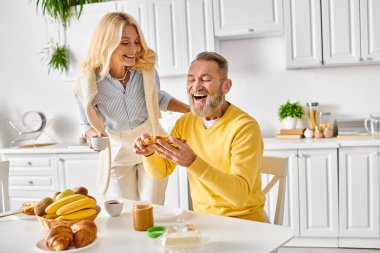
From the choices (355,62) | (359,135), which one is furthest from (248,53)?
(359,135)

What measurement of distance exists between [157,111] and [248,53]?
5.81ft

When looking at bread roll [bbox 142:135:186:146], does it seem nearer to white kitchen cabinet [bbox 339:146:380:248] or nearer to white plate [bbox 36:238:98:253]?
white plate [bbox 36:238:98:253]

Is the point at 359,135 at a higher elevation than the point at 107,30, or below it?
below

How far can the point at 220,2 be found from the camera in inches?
141

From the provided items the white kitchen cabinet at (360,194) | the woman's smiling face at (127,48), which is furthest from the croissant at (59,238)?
the white kitchen cabinet at (360,194)

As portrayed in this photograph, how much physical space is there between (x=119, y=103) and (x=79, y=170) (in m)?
1.67

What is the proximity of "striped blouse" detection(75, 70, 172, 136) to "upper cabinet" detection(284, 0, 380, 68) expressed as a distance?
1596mm

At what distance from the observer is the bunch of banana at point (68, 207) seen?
4.76 ft

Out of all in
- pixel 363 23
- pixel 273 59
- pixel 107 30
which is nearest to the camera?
pixel 107 30

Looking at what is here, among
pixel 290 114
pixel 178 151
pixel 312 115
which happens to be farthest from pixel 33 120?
pixel 178 151

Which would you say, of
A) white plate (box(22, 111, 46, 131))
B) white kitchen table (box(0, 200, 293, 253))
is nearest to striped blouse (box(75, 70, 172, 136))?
white kitchen table (box(0, 200, 293, 253))

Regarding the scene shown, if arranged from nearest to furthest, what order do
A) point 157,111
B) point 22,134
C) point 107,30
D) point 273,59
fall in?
point 107,30 < point 157,111 < point 273,59 < point 22,134

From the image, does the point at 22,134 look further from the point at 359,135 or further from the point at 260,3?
the point at 359,135

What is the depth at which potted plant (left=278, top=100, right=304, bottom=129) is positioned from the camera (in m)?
3.72
